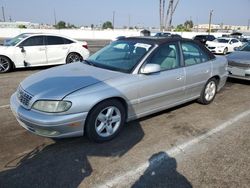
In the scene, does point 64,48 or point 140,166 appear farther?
point 64,48

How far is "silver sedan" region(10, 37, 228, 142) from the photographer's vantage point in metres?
3.41

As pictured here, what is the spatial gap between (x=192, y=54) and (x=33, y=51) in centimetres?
652

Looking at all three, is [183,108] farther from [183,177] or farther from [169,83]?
[183,177]

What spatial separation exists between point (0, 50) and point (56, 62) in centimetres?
206

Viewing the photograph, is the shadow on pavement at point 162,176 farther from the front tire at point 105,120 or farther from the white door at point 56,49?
the white door at point 56,49

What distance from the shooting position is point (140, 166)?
10.7 ft

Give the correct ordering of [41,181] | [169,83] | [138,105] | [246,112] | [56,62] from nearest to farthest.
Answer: [41,181]
[138,105]
[169,83]
[246,112]
[56,62]

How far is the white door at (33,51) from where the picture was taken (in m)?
9.34

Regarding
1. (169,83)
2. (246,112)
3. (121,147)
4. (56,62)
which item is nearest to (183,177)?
(121,147)

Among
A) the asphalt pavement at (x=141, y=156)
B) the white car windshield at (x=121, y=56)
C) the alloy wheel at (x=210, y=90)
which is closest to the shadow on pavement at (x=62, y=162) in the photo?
the asphalt pavement at (x=141, y=156)

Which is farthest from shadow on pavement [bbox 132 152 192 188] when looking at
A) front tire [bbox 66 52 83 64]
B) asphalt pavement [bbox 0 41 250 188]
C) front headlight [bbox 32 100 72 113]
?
front tire [bbox 66 52 83 64]

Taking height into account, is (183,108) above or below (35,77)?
below

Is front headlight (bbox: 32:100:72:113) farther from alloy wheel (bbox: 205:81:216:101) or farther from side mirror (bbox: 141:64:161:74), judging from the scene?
alloy wheel (bbox: 205:81:216:101)

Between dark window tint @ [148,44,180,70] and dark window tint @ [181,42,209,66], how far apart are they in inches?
9.9
